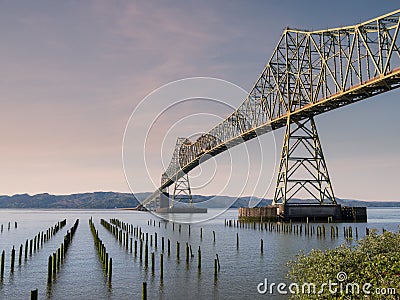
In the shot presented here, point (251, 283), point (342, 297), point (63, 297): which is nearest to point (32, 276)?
point (63, 297)

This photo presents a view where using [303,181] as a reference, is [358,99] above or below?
above

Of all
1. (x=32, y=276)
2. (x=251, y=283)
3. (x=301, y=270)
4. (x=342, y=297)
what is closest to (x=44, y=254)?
(x=32, y=276)

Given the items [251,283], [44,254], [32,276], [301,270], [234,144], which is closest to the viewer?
[301,270]

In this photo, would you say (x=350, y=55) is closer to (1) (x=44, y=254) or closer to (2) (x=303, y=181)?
(2) (x=303, y=181)

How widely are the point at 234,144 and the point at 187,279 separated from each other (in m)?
64.5

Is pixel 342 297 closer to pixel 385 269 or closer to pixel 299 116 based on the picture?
pixel 385 269

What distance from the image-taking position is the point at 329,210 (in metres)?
61.1

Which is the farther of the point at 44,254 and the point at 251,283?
the point at 44,254

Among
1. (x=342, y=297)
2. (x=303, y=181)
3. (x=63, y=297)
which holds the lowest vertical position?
(x=63, y=297)

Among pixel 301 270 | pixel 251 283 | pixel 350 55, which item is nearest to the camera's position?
pixel 301 270

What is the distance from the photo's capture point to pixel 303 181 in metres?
57.8

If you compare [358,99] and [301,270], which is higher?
[358,99]

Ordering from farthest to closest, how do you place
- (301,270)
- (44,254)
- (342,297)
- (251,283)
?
(44,254)
(251,283)
(301,270)
(342,297)

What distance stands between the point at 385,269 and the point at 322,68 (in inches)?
1883
